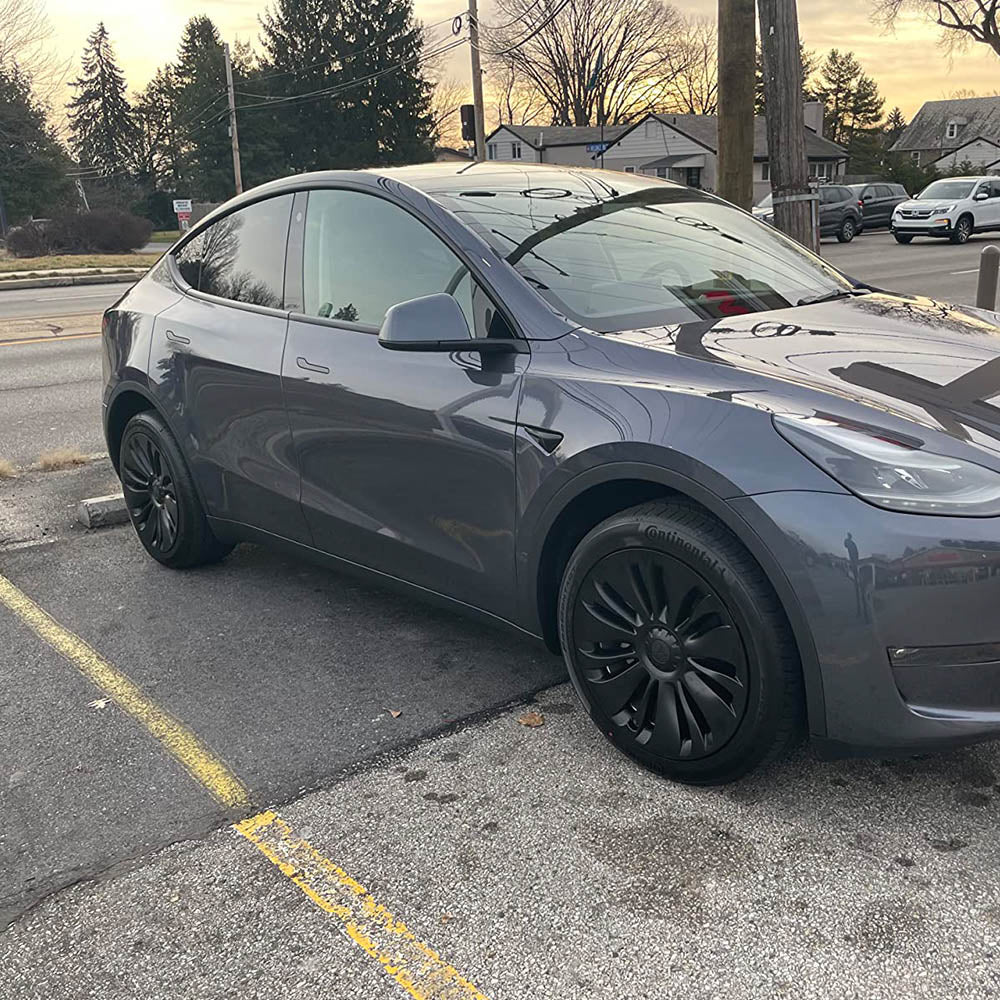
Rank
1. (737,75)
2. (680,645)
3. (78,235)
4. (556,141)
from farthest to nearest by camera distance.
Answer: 1. (556,141)
2. (78,235)
3. (737,75)
4. (680,645)

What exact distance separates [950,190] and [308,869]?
99.9ft

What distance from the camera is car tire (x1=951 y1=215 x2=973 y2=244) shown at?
27422 millimetres

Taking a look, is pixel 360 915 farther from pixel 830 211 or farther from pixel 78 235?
pixel 78 235

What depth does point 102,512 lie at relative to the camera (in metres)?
5.14

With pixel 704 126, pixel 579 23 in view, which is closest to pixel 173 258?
pixel 704 126

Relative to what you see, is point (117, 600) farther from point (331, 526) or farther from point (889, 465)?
point (889, 465)

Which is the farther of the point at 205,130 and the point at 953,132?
the point at 953,132

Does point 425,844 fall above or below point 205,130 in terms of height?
below

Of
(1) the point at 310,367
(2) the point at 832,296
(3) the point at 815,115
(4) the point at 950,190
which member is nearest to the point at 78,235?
(4) the point at 950,190

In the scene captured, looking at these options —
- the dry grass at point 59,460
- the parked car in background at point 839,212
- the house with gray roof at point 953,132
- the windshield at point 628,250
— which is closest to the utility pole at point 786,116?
the windshield at point 628,250

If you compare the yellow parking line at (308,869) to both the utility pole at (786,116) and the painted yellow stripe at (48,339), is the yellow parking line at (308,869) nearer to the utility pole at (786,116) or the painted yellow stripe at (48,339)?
the utility pole at (786,116)

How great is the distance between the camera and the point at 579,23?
67500mm

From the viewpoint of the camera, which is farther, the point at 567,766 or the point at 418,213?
the point at 418,213

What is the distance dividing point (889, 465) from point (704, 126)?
63553 mm
